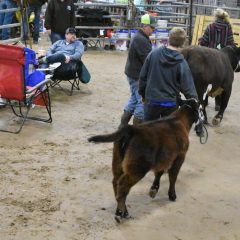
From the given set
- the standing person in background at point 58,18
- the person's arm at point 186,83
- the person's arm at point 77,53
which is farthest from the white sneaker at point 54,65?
the person's arm at point 186,83

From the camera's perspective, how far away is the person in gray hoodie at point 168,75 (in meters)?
5.12

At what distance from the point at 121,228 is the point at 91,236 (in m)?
0.30

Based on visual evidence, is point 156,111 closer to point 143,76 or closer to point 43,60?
point 143,76

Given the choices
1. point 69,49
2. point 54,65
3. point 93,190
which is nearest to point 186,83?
point 93,190

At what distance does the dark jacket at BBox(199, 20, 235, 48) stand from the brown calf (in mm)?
4687

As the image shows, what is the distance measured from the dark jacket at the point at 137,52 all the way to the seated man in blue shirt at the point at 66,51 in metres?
2.66

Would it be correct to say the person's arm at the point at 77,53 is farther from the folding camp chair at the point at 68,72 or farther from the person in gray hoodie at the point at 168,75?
the person in gray hoodie at the point at 168,75

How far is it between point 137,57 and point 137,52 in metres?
0.10

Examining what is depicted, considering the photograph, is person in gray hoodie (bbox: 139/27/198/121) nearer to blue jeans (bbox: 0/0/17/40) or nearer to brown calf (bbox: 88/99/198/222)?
brown calf (bbox: 88/99/198/222)

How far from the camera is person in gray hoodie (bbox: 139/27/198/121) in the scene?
5.12 metres

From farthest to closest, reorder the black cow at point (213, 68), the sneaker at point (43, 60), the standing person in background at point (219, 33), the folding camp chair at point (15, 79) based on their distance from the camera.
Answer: the standing person in background at point (219, 33) < the sneaker at point (43, 60) < the black cow at point (213, 68) < the folding camp chair at point (15, 79)

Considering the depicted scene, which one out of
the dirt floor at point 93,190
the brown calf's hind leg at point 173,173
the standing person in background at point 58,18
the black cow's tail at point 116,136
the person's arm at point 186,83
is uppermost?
the person's arm at point 186,83

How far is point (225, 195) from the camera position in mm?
5180

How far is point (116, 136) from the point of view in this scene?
4164mm
